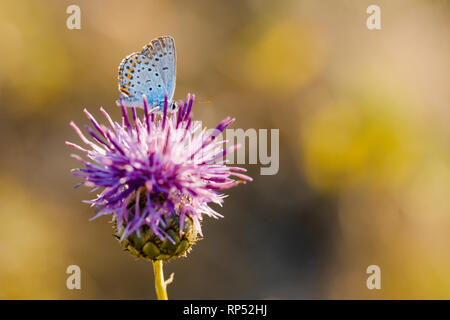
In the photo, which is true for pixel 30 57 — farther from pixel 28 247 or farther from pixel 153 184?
pixel 153 184

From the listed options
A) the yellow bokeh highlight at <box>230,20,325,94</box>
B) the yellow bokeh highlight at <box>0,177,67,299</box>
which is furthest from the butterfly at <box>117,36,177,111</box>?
the yellow bokeh highlight at <box>230,20,325,94</box>

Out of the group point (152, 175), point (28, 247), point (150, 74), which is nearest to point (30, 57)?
point (28, 247)

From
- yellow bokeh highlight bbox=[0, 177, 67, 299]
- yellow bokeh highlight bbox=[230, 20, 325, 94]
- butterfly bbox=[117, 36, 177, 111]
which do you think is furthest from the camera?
yellow bokeh highlight bbox=[230, 20, 325, 94]

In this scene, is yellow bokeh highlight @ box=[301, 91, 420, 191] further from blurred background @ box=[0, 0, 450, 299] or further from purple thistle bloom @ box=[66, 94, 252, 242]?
purple thistle bloom @ box=[66, 94, 252, 242]

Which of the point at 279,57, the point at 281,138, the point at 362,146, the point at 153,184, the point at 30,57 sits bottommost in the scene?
the point at 153,184

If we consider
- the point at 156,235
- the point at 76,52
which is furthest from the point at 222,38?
the point at 156,235

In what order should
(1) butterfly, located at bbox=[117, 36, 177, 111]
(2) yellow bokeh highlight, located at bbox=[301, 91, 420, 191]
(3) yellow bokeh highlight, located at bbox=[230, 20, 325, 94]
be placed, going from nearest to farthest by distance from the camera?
(1) butterfly, located at bbox=[117, 36, 177, 111], (2) yellow bokeh highlight, located at bbox=[301, 91, 420, 191], (3) yellow bokeh highlight, located at bbox=[230, 20, 325, 94]

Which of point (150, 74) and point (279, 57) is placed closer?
point (150, 74)
